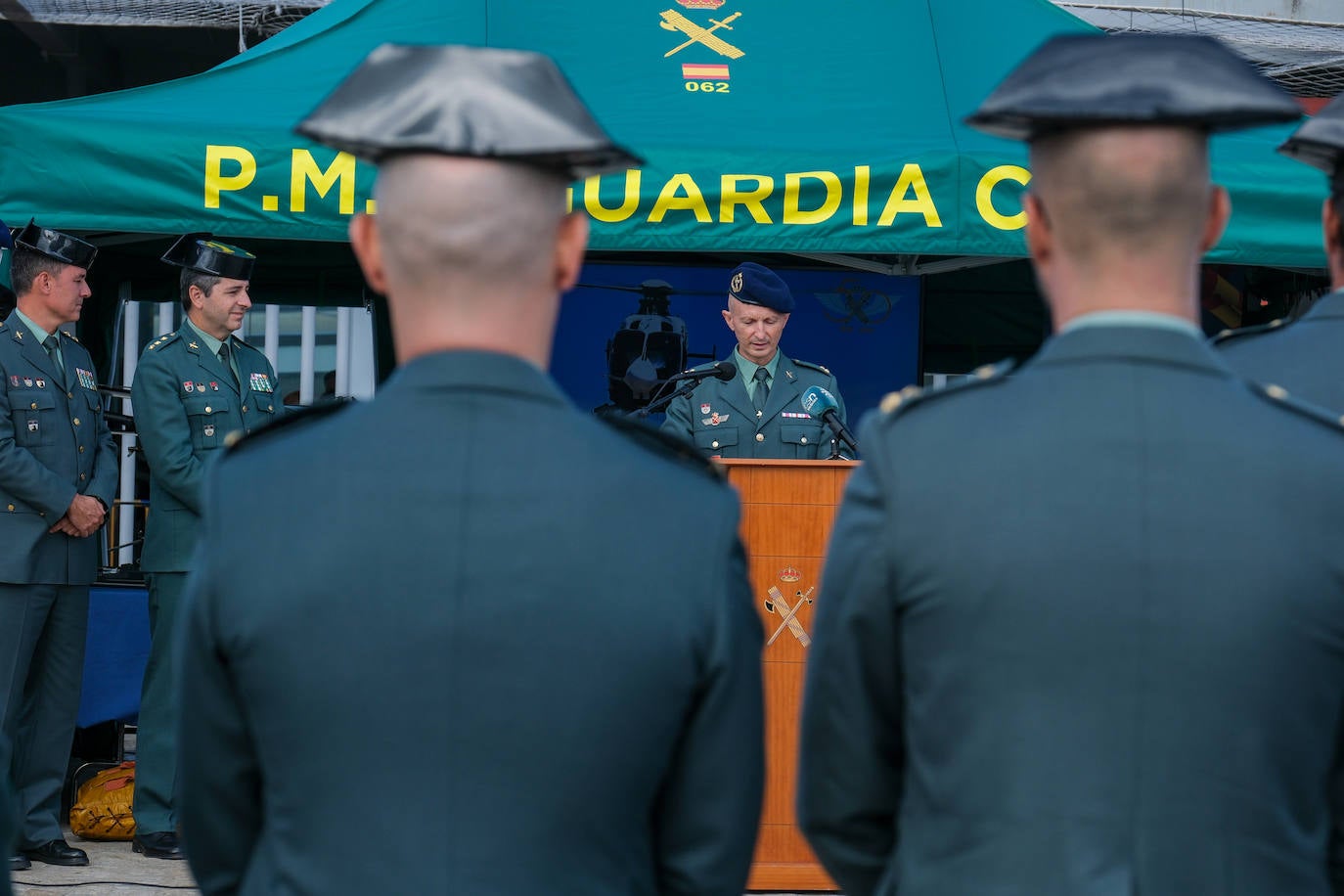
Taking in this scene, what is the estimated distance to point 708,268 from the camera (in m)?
7.54

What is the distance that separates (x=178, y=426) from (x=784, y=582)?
2.18m

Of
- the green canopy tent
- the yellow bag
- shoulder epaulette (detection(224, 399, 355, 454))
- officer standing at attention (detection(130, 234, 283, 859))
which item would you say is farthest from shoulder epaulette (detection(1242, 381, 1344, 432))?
the yellow bag

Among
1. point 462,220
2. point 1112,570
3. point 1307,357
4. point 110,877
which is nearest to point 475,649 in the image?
point 462,220

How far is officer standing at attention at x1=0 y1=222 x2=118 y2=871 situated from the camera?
493 centimetres

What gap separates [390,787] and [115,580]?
194 inches

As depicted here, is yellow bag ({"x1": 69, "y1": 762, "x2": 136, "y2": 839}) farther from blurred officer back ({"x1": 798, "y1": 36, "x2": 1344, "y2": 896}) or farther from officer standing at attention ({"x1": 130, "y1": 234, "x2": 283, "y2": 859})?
blurred officer back ({"x1": 798, "y1": 36, "x2": 1344, "y2": 896})

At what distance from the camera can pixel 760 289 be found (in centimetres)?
588

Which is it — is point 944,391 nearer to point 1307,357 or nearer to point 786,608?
point 1307,357

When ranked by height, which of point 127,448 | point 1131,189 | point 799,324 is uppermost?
point 799,324

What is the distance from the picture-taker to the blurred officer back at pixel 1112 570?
148cm

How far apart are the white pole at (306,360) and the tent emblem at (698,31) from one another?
2.58 metres

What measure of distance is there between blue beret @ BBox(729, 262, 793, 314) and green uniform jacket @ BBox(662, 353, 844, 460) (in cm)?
31

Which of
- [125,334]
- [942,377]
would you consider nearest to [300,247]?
[125,334]

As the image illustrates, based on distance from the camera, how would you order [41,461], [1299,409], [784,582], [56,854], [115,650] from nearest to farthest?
[1299,409] → [784,582] → [56,854] → [41,461] → [115,650]
